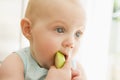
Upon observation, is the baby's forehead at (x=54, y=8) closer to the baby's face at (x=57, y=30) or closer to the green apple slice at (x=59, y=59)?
the baby's face at (x=57, y=30)

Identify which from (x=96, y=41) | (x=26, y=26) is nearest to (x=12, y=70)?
(x=26, y=26)

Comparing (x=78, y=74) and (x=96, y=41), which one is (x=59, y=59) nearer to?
(x=78, y=74)

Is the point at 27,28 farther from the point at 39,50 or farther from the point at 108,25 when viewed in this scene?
the point at 108,25

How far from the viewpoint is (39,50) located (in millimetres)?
796

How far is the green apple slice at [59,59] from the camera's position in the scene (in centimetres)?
77

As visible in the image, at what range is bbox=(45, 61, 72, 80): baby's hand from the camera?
77 centimetres

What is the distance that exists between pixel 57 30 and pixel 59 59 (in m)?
0.08

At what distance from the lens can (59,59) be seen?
0.77 meters

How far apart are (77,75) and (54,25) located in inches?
7.4

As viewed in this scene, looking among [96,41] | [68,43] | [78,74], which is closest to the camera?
[68,43]

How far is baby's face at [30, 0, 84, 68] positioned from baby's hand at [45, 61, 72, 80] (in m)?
0.03

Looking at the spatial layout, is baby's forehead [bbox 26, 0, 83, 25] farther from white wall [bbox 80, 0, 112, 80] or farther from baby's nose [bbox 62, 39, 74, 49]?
white wall [bbox 80, 0, 112, 80]

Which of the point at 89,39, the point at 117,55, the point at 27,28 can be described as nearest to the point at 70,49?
the point at 27,28

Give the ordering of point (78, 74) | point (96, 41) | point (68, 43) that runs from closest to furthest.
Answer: point (68, 43) < point (78, 74) < point (96, 41)
